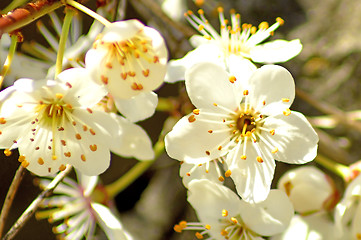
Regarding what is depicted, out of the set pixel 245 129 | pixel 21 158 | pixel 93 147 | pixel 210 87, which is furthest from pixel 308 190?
pixel 21 158

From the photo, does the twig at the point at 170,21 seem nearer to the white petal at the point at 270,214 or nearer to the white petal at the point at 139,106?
the white petal at the point at 139,106

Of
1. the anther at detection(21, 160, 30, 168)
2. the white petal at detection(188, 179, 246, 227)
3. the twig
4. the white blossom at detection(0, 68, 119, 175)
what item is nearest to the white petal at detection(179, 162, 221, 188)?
the white petal at detection(188, 179, 246, 227)

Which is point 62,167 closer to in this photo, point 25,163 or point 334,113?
point 25,163

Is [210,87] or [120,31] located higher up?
[120,31]

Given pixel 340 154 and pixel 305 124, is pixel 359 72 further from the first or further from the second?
pixel 305 124

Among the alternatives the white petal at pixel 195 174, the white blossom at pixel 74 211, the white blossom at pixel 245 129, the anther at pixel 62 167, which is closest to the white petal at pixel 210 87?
the white blossom at pixel 245 129

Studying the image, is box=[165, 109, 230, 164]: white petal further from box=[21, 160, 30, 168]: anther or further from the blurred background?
the blurred background
